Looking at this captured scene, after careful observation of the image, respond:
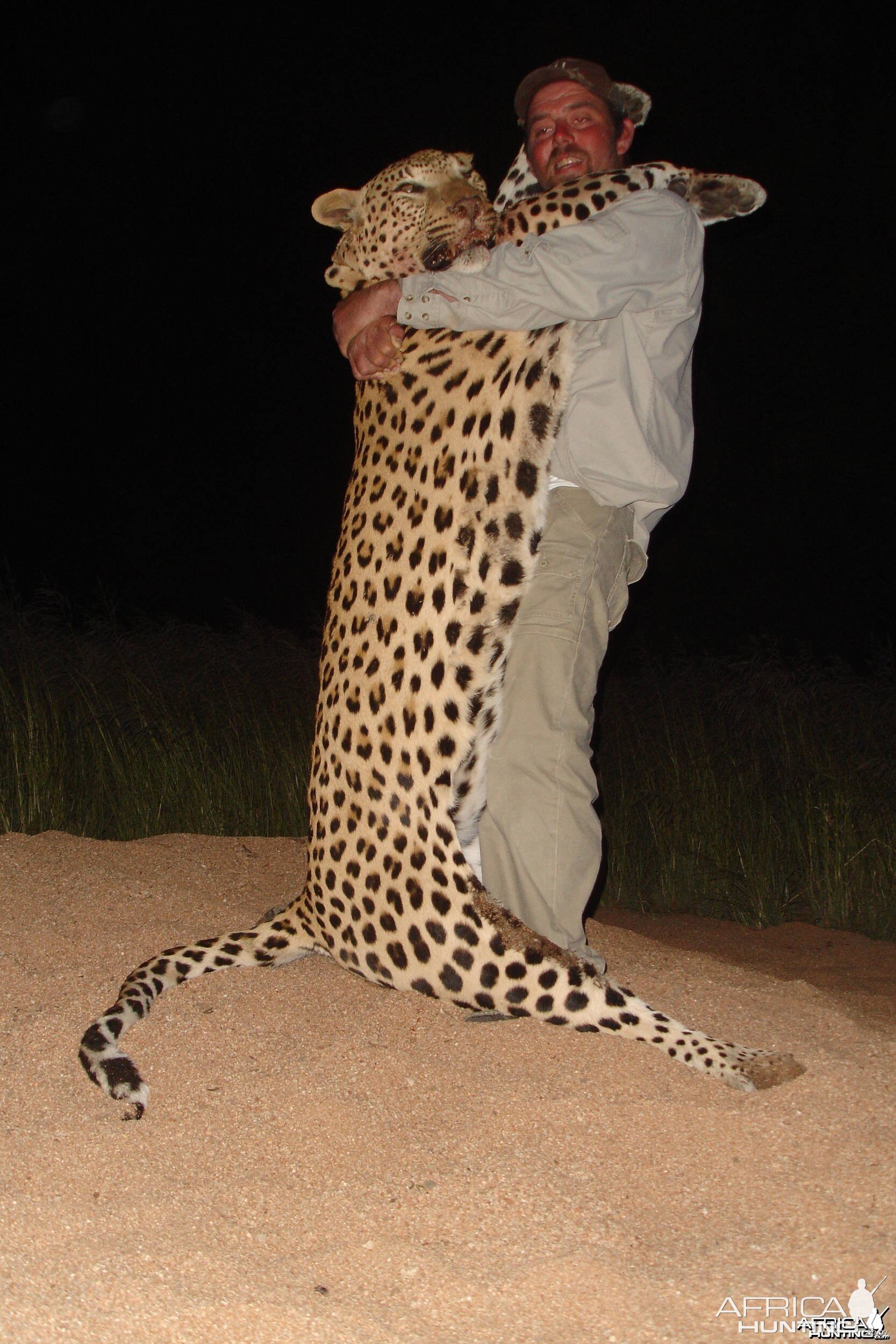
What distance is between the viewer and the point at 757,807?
535 cm

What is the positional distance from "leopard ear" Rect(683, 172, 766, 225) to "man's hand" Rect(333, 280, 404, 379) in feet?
2.64

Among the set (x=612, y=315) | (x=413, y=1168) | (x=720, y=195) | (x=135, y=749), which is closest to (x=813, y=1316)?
(x=413, y=1168)

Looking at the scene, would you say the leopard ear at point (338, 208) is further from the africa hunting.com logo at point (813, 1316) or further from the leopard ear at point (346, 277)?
the africa hunting.com logo at point (813, 1316)

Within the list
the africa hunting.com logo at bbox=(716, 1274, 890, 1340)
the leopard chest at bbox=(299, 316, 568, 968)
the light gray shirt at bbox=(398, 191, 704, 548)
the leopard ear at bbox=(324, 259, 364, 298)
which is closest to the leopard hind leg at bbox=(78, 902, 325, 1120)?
the leopard chest at bbox=(299, 316, 568, 968)

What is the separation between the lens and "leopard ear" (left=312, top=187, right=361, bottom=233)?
10.2ft

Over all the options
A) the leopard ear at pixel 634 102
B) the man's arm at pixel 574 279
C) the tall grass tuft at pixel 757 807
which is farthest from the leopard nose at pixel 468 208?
the tall grass tuft at pixel 757 807

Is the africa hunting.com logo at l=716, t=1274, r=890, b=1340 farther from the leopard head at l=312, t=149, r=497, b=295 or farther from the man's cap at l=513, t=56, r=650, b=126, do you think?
the man's cap at l=513, t=56, r=650, b=126

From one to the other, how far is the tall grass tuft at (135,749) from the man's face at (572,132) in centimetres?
338

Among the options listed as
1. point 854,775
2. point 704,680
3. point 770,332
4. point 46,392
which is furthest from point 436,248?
point 46,392

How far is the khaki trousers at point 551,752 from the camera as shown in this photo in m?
2.47

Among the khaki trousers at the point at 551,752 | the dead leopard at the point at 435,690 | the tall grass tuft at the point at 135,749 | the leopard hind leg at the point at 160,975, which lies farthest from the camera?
the tall grass tuft at the point at 135,749

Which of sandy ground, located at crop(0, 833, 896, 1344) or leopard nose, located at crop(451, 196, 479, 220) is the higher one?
leopard nose, located at crop(451, 196, 479, 220)

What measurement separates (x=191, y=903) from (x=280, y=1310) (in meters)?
1.83

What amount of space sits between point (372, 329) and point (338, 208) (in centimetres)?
61
